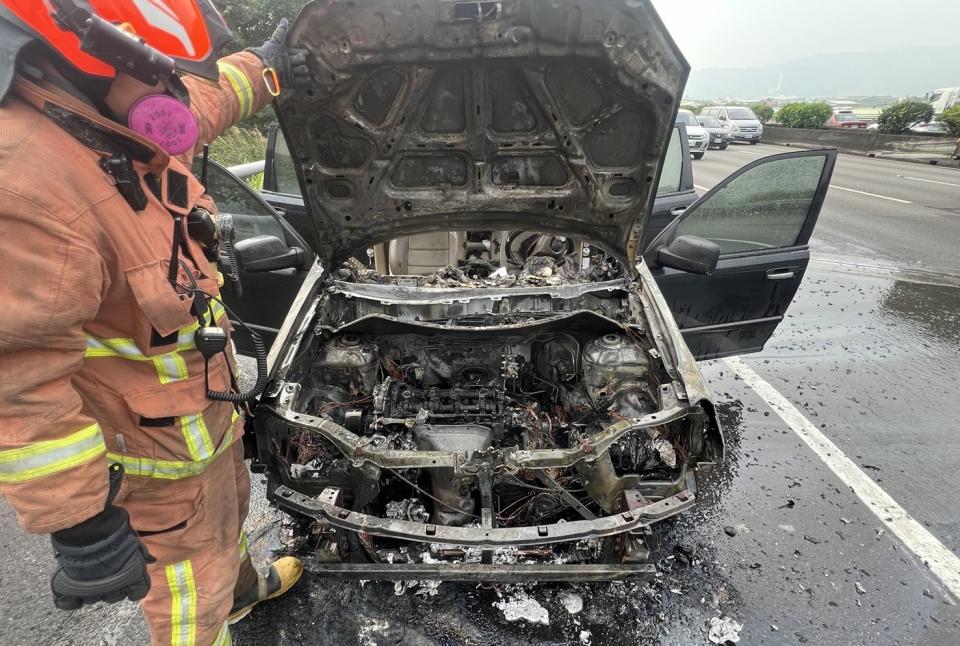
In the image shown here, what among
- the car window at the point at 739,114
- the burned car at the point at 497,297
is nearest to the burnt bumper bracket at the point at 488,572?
the burned car at the point at 497,297

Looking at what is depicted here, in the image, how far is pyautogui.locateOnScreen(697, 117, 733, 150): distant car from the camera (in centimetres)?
1933

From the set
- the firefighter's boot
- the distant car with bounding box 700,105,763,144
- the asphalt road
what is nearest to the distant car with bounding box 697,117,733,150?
the distant car with bounding box 700,105,763,144

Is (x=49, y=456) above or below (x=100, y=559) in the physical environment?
above

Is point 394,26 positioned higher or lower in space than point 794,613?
higher

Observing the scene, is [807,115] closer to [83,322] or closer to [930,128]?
[930,128]

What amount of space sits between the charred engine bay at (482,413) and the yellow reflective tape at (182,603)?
1.54 ft

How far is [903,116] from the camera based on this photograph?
18031mm

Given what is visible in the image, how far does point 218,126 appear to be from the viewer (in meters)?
2.02

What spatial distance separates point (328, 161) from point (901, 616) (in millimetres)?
3554

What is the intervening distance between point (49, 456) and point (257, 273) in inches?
83.8

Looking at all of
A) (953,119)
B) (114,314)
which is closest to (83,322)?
(114,314)

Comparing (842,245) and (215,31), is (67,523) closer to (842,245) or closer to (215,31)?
(215,31)

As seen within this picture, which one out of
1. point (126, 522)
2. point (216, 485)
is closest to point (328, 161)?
point (216, 485)

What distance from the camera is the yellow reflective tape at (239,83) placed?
2069 millimetres
